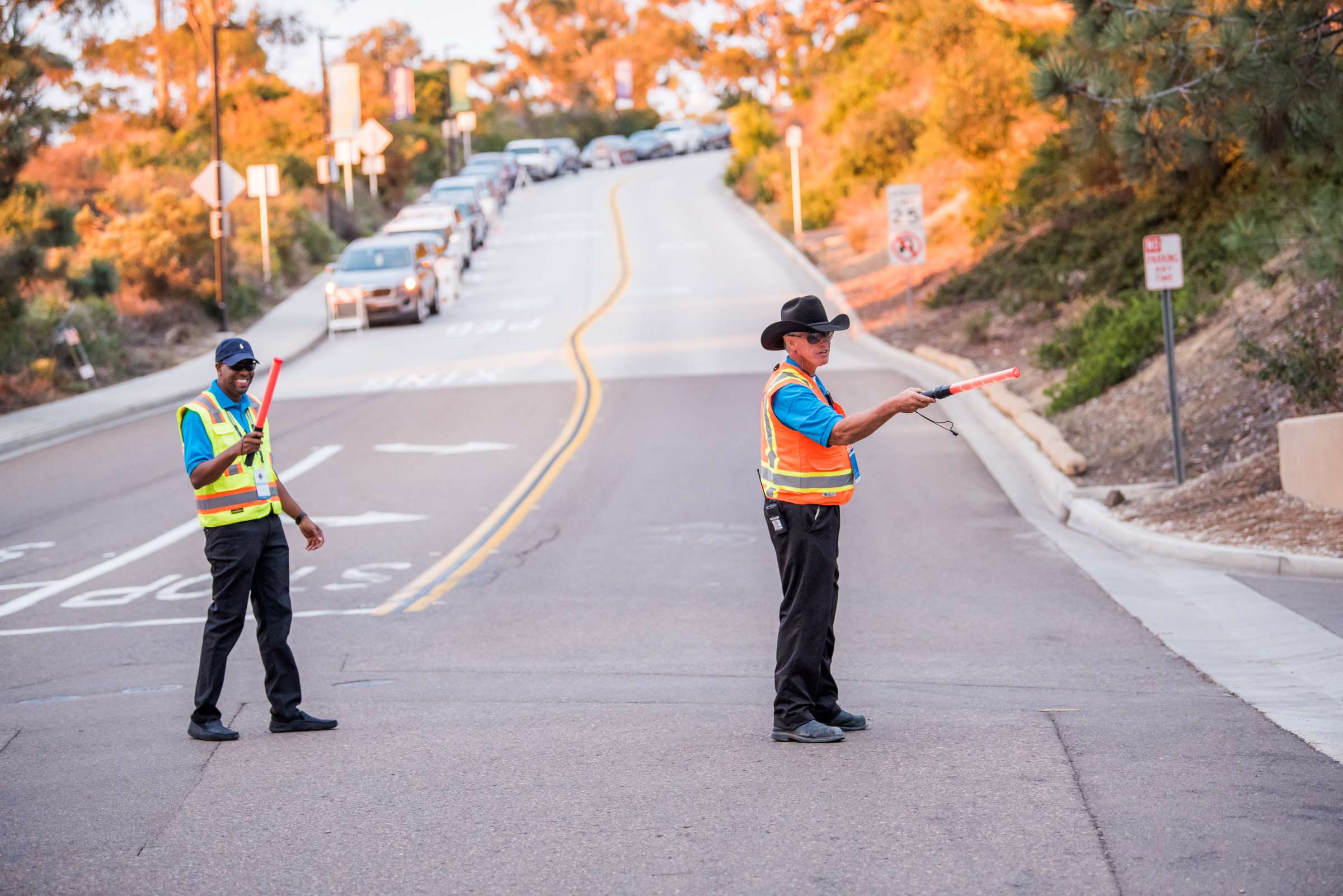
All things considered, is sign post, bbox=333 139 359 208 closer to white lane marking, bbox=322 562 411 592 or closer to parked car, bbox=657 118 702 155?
white lane marking, bbox=322 562 411 592

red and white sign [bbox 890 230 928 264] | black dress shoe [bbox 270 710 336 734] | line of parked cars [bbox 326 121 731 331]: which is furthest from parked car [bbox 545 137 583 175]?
black dress shoe [bbox 270 710 336 734]

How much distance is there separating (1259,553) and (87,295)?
2412cm

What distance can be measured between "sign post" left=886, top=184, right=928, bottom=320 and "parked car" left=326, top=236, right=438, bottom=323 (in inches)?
456

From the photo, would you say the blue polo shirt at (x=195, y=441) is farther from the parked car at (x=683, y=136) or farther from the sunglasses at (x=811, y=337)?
the parked car at (x=683, y=136)

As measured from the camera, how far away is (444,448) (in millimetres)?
19125

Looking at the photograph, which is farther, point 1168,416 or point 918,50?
point 918,50

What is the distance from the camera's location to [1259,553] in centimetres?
1125

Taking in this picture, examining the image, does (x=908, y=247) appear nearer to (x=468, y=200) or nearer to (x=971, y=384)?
(x=971, y=384)

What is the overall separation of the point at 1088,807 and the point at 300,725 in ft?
12.2

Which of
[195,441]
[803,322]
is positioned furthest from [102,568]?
[803,322]

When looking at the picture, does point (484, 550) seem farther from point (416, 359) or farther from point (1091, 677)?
point (416, 359)

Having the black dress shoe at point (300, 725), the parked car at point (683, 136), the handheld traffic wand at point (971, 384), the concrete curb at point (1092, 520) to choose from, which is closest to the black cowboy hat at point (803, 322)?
the handheld traffic wand at point (971, 384)

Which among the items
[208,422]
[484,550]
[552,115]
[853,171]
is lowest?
[484,550]

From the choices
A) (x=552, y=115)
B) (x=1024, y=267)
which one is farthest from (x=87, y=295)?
(x=552, y=115)
